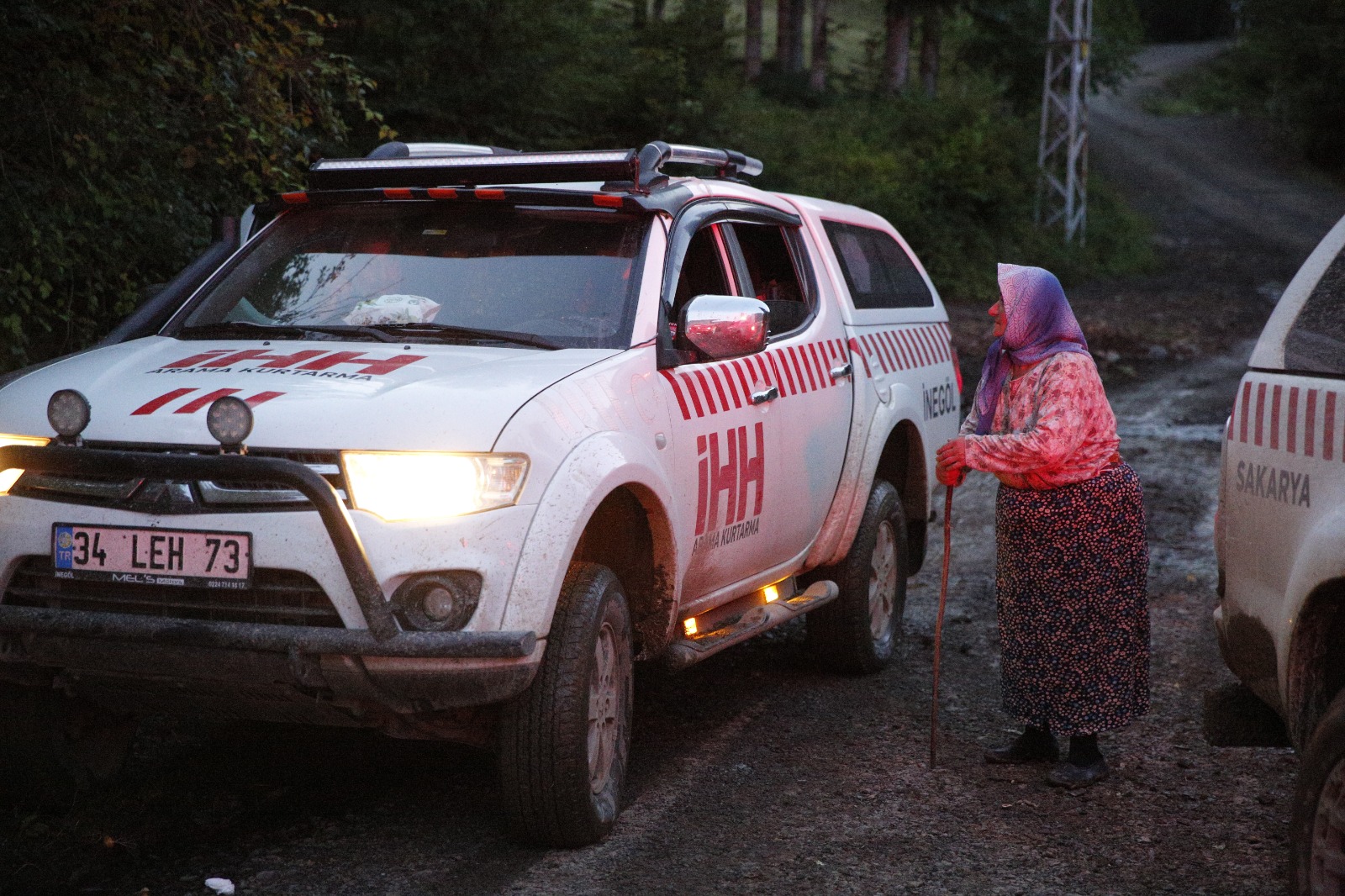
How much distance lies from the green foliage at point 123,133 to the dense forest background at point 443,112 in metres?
0.02

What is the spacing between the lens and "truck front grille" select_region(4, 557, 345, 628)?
11.8 ft

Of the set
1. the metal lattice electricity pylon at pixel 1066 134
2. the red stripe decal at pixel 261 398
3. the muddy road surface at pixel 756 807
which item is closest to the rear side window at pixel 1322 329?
the muddy road surface at pixel 756 807

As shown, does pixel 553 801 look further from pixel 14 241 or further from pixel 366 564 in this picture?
pixel 14 241

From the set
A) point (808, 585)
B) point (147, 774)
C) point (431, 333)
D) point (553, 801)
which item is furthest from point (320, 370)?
point (808, 585)

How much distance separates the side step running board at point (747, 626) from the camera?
15.4 feet

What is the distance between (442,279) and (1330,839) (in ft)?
9.65

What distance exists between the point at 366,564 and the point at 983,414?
2.47m

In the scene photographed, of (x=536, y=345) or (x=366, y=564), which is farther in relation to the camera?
(x=536, y=345)

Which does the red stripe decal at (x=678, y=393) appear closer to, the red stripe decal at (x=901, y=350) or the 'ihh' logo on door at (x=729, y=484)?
the 'ihh' logo on door at (x=729, y=484)

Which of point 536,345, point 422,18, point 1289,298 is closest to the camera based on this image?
point 1289,298

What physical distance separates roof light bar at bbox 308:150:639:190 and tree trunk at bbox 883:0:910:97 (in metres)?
33.2

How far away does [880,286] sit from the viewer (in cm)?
669

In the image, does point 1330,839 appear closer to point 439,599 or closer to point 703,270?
point 439,599

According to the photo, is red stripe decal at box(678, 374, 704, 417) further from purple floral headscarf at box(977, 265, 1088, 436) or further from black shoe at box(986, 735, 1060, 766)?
black shoe at box(986, 735, 1060, 766)
